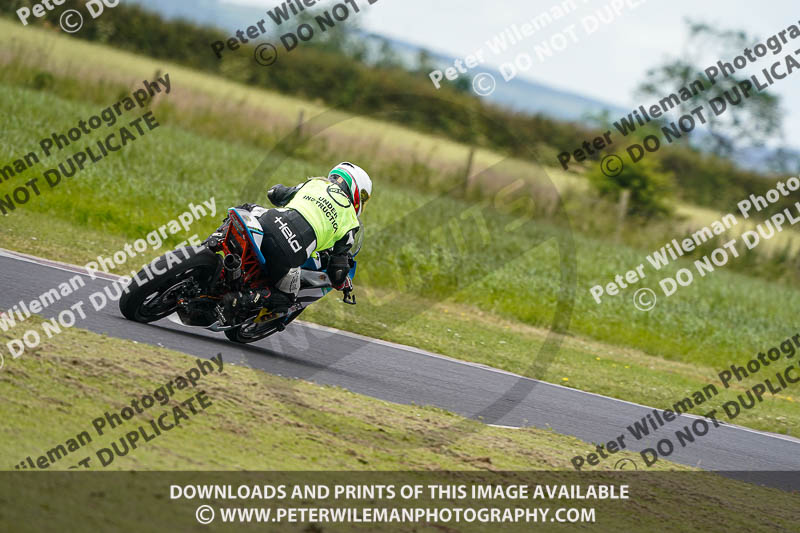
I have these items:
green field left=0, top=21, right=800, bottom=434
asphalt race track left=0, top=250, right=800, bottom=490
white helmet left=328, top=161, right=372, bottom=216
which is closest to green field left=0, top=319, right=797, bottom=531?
asphalt race track left=0, top=250, right=800, bottom=490

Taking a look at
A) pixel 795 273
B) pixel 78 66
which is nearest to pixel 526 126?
pixel 795 273

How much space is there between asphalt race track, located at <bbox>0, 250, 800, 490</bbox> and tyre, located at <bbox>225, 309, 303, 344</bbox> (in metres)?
0.12

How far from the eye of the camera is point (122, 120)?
2586 cm

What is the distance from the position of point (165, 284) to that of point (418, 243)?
11793mm

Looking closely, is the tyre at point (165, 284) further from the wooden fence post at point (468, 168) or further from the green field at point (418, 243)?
the wooden fence post at point (468, 168)

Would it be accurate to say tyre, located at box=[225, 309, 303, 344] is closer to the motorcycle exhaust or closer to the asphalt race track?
the asphalt race track

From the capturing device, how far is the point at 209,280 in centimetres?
800

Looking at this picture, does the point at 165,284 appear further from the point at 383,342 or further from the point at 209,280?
the point at 383,342

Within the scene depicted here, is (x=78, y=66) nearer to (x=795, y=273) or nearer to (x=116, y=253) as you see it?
(x=116, y=253)

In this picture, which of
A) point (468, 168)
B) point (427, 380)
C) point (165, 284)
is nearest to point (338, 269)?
point (165, 284)

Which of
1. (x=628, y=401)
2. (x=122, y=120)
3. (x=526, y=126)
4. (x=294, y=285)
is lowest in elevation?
(x=628, y=401)

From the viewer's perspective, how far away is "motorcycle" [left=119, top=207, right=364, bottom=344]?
783cm

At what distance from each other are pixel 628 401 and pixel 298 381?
546cm

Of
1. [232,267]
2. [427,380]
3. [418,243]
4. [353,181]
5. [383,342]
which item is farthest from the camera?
[418,243]
